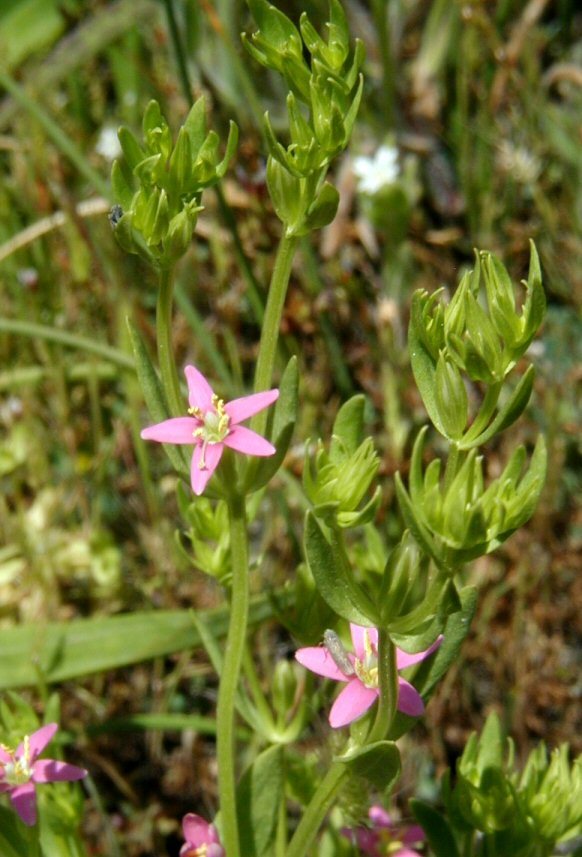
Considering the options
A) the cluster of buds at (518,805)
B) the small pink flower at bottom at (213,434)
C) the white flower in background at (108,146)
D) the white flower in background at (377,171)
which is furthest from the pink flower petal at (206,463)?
the white flower in background at (108,146)

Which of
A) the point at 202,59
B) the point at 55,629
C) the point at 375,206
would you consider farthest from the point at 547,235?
the point at 55,629

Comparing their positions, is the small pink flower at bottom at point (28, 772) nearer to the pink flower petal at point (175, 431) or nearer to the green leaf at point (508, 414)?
the pink flower petal at point (175, 431)

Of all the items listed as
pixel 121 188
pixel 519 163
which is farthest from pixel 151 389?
pixel 519 163

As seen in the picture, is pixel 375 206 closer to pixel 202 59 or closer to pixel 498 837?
pixel 202 59

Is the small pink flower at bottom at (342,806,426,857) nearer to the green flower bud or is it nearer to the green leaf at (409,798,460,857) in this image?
the green leaf at (409,798,460,857)

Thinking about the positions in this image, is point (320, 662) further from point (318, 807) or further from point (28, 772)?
point (28, 772)

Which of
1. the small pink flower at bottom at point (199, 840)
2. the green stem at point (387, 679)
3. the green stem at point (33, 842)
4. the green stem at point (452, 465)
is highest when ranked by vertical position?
the green stem at point (452, 465)
